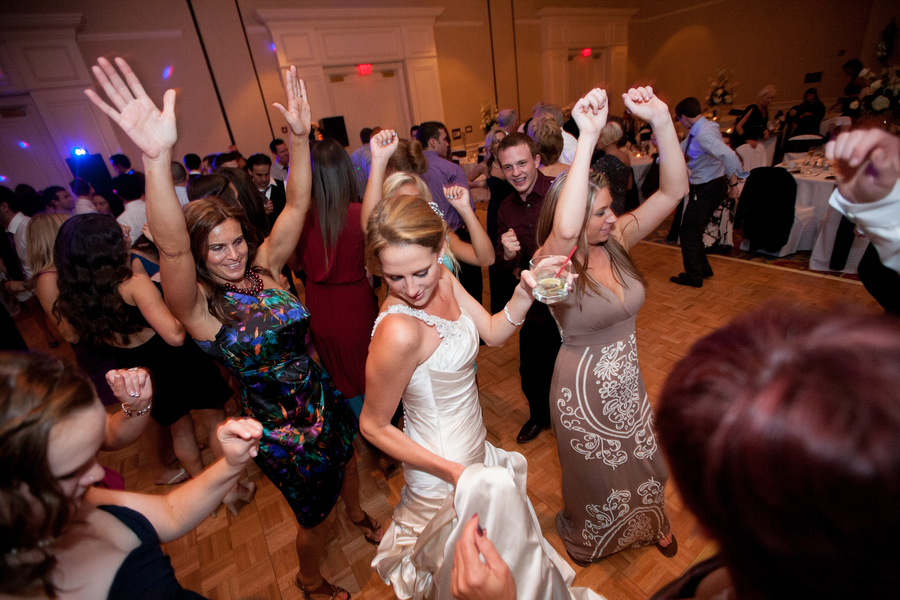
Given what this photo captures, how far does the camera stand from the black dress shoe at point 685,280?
404 centimetres

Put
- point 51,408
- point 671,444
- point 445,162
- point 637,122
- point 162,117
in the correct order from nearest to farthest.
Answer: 1. point 671,444
2. point 51,408
3. point 162,117
4. point 445,162
5. point 637,122

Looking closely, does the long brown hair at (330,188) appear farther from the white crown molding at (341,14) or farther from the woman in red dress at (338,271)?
the white crown molding at (341,14)

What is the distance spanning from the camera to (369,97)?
28.6ft

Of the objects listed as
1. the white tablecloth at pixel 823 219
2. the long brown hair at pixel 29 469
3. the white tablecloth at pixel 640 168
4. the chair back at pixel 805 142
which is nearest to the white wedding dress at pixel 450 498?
the long brown hair at pixel 29 469

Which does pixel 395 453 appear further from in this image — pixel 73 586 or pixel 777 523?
pixel 777 523

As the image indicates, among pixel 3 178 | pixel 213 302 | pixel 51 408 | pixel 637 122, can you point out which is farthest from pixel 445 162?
pixel 637 122

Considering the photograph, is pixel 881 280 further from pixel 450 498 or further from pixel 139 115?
pixel 139 115

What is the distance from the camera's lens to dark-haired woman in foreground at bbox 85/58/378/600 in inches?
56.3

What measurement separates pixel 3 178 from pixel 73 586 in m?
8.60

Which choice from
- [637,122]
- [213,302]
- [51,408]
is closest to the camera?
[51,408]

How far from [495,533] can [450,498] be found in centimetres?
29

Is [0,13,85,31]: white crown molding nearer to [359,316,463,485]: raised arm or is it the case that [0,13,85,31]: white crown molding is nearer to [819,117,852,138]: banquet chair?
[359,316,463,485]: raised arm

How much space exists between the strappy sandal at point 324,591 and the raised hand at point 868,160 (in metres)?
2.23

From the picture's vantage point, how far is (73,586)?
711mm
